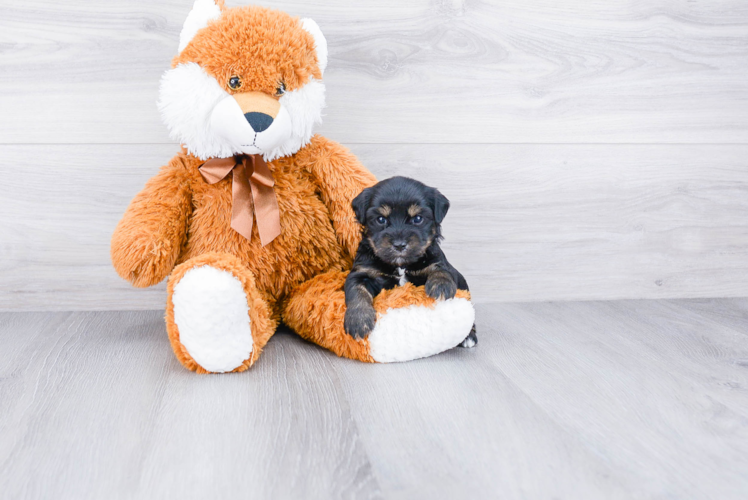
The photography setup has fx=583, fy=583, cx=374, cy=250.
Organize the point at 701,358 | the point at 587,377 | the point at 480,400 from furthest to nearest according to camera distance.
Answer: the point at 701,358 → the point at 587,377 → the point at 480,400

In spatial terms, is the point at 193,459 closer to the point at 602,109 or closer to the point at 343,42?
the point at 343,42

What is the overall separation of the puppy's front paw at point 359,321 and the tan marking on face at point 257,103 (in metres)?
0.43

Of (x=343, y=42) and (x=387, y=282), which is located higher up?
(x=343, y=42)

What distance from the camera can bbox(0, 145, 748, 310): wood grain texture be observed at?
161 cm

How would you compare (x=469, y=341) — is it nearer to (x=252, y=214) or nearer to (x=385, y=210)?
(x=385, y=210)

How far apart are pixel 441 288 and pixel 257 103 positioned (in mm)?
533

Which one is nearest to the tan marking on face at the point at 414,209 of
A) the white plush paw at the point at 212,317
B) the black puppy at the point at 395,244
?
the black puppy at the point at 395,244

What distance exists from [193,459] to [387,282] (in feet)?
1.97

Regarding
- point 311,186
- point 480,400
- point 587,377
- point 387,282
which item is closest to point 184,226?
point 311,186

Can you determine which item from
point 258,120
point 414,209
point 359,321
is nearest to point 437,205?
point 414,209

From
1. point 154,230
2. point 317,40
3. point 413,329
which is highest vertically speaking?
point 317,40

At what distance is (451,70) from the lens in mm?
1663

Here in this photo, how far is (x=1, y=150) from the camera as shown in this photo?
157 centimetres

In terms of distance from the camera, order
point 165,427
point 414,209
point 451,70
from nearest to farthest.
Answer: point 165,427 → point 414,209 → point 451,70
